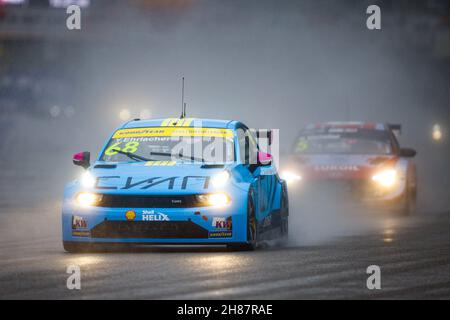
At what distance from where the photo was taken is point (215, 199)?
489 inches

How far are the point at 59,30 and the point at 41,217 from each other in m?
60.0

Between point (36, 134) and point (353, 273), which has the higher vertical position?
point (36, 134)

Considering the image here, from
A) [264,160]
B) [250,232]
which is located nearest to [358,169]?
[264,160]

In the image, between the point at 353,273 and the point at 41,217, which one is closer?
the point at 353,273

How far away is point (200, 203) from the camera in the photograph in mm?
12375

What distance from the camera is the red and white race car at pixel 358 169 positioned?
20.1 meters

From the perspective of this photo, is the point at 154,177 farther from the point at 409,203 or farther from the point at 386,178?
the point at 409,203

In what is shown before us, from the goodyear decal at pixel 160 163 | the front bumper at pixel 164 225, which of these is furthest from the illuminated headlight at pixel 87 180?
the goodyear decal at pixel 160 163

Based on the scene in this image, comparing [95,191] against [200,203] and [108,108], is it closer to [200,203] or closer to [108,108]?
[200,203]

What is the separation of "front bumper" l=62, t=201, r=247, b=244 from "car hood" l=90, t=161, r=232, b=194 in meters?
0.19

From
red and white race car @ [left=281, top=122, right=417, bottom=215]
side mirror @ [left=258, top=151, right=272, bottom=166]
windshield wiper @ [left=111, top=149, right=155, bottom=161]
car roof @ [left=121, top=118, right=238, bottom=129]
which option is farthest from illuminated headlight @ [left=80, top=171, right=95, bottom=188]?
red and white race car @ [left=281, top=122, right=417, bottom=215]

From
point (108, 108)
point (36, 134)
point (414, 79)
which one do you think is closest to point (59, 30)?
point (36, 134)

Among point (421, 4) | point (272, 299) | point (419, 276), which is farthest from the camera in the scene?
point (421, 4)

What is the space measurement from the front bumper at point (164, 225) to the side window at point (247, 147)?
1.25m
